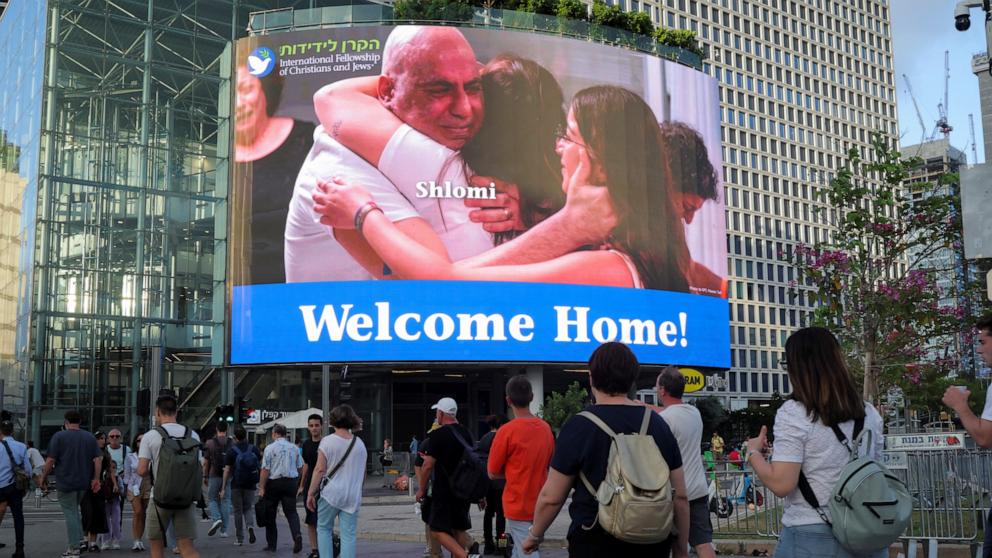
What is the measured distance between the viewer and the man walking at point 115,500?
17.3m

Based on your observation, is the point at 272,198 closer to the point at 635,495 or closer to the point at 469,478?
the point at 469,478

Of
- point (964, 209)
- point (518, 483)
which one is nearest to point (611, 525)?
point (518, 483)

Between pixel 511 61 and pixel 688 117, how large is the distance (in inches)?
375

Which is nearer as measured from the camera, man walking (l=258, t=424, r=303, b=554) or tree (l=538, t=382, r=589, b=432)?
man walking (l=258, t=424, r=303, b=554)

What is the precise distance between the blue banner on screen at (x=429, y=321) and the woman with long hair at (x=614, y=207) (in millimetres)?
612

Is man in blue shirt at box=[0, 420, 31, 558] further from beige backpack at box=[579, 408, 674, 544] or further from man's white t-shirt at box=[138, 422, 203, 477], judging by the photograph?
beige backpack at box=[579, 408, 674, 544]

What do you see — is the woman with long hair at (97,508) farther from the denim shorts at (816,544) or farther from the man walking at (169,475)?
the denim shorts at (816,544)

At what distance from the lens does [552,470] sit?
536 cm

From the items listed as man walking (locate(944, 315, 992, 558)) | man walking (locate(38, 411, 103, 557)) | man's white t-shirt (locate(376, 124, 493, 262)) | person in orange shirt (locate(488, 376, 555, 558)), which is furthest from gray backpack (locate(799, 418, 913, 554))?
man's white t-shirt (locate(376, 124, 493, 262))

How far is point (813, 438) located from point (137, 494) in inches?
556

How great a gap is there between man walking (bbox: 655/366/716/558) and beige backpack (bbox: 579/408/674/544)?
308 centimetres

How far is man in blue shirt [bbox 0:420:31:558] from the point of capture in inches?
567

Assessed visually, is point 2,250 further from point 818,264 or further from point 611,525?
point 611,525

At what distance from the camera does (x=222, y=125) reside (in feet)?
175
